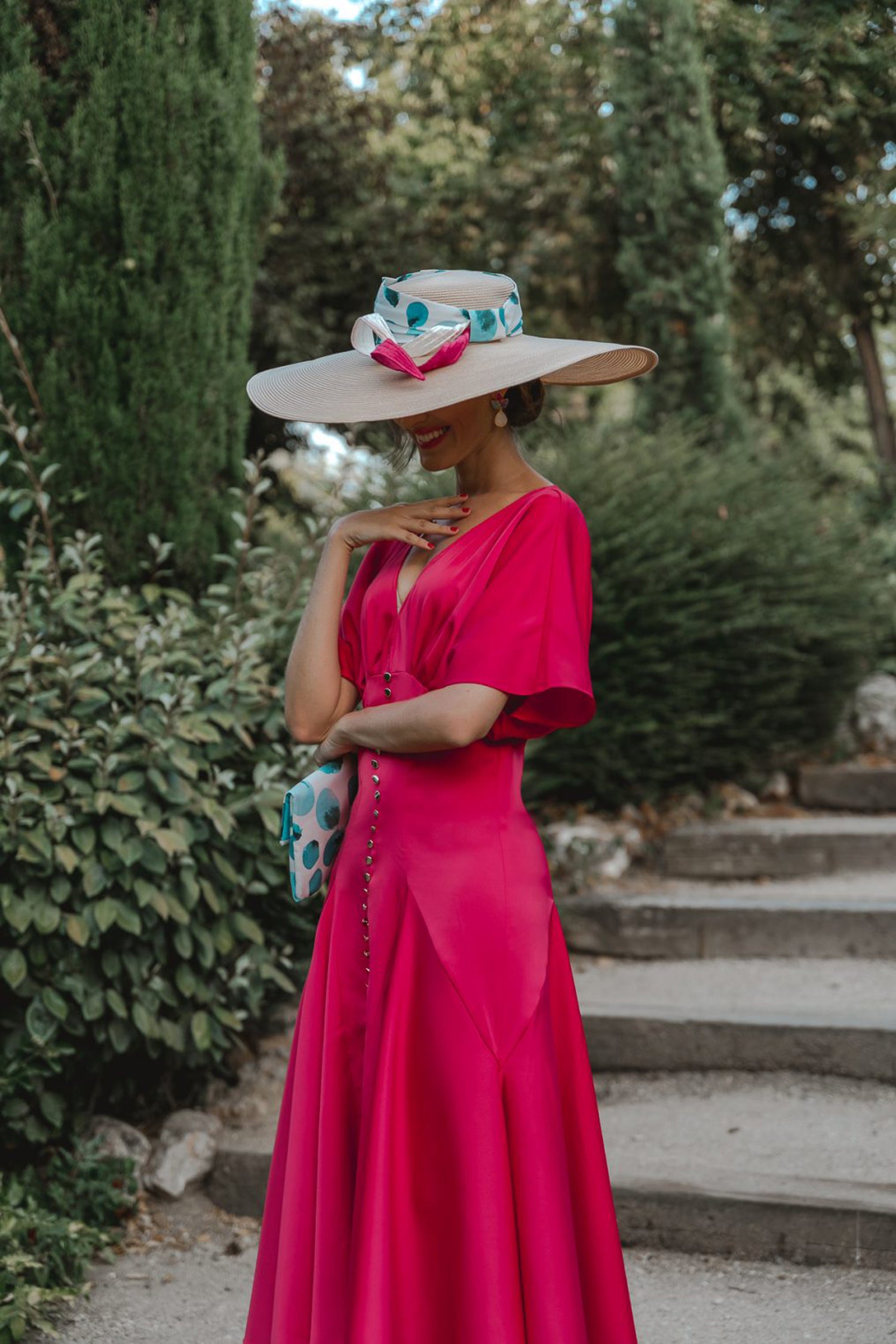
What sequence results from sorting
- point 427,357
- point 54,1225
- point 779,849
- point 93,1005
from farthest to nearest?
point 779,849
point 93,1005
point 54,1225
point 427,357

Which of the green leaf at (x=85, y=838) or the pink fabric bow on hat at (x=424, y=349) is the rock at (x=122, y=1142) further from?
the pink fabric bow on hat at (x=424, y=349)

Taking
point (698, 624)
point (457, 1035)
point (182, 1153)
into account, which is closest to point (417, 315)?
point (457, 1035)

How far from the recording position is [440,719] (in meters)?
1.77

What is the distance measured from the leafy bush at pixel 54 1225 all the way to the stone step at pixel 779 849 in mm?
2847

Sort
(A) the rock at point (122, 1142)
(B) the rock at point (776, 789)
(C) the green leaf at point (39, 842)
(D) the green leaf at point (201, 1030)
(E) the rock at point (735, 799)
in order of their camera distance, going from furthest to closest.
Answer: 1. (B) the rock at point (776, 789)
2. (E) the rock at point (735, 799)
3. (A) the rock at point (122, 1142)
4. (D) the green leaf at point (201, 1030)
5. (C) the green leaf at point (39, 842)

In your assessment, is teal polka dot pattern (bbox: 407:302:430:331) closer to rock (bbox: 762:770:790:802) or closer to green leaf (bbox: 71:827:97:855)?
green leaf (bbox: 71:827:97:855)

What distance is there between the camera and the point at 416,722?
5.90ft

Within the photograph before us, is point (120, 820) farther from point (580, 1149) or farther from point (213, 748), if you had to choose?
point (580, 1149)

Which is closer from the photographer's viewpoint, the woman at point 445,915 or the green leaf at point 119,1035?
the woman at point 445,915

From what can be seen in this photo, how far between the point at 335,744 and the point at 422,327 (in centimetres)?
68

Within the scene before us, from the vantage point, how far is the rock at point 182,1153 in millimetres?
3295

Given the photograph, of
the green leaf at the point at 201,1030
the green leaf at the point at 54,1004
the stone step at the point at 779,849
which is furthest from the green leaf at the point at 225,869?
the stone step at the point at 779,849

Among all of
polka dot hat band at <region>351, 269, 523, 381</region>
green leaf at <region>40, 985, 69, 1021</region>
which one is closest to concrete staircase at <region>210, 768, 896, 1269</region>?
green leaf at <region>40, 985, 69, 1021</region>

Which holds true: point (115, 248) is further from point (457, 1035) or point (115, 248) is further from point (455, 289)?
point (457, 1035)
